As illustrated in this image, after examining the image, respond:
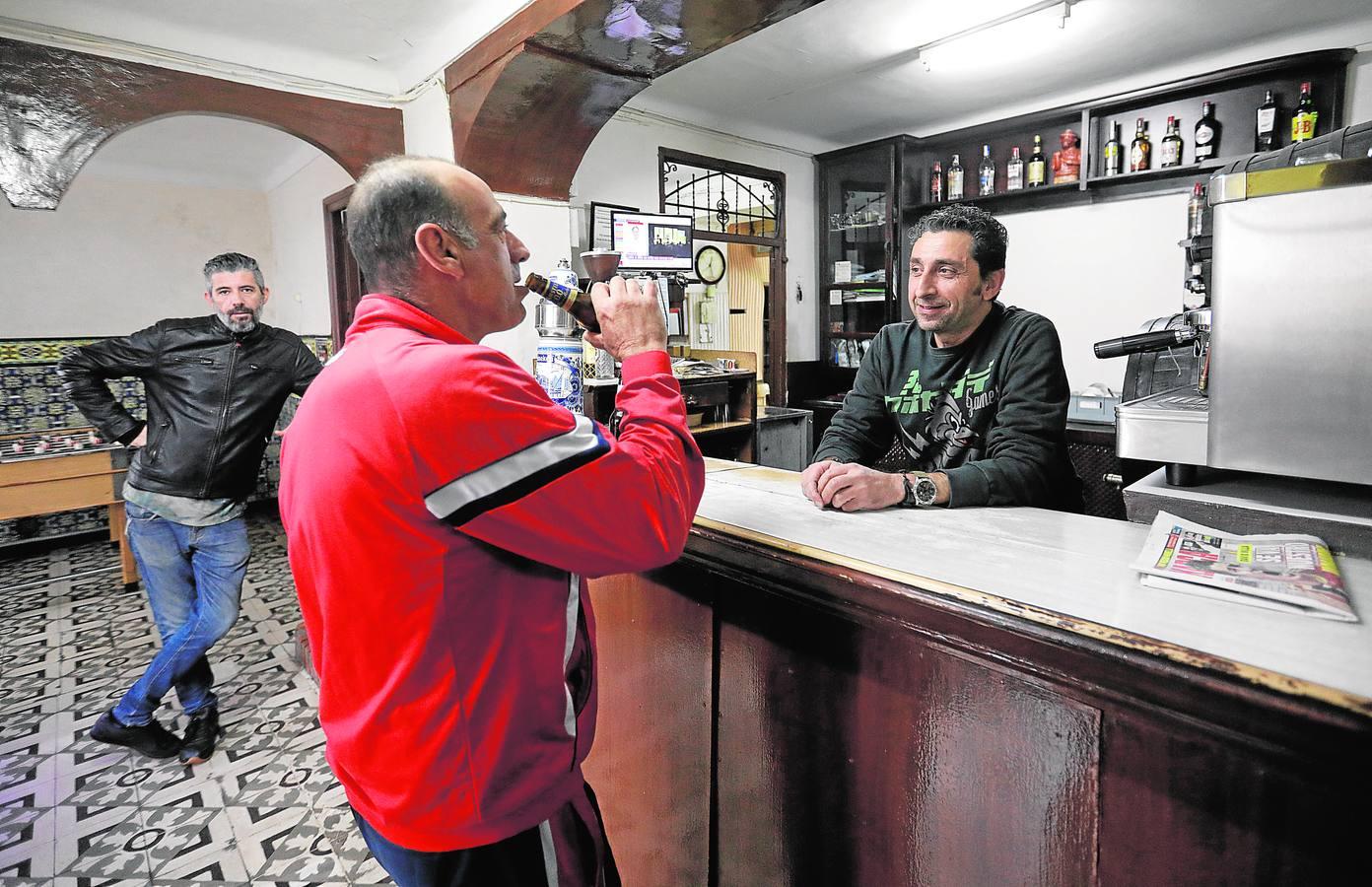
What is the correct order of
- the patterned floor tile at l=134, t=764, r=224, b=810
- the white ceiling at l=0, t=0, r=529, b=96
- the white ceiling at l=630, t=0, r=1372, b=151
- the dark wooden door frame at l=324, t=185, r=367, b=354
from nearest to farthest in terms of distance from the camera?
the patterned floor tile at l=134, t=764, r=224, b=810
the white ceiling at l=0, t=0, r=529, b=96
the white ceiling at l=630, t=0, r=1372, b=151
the dark wooden door frame at l=324, t=185, r=367, b=354

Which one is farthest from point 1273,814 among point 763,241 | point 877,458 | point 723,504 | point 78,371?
point 763,241

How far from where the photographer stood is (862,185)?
17.7ft

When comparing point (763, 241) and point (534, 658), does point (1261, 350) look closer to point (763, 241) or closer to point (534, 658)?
point (534, 658)

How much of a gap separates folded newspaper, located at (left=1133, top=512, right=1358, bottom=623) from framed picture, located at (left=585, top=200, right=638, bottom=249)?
3678 mm

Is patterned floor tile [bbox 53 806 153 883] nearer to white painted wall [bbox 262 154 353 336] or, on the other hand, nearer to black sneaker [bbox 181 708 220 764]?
Result: black sneaker [bbox 181 708 220 764]

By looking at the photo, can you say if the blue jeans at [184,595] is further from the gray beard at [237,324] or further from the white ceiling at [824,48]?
the white ceiling at [824,48]

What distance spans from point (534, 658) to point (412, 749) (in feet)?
0.59

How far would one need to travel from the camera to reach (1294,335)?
112 centimetres

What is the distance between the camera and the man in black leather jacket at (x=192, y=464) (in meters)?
2.52

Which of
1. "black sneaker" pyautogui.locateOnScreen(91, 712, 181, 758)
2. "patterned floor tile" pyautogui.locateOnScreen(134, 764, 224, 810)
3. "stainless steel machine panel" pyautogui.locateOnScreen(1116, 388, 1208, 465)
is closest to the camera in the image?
"stainless steel machine panel" pyautogui.locateOnScreen(1116, 388, 1208, 465)

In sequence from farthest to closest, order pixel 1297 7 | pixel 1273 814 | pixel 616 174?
pixel 616 174
pixel 1297 7
pixel 1273 814

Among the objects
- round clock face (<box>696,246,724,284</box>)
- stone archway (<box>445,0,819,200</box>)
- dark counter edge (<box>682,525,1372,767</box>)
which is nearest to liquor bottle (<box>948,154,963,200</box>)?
round clock face (<box>696,246,724,284</box>)

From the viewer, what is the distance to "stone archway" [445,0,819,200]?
2.31 metres

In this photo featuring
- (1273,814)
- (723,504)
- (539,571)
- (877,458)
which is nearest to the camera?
(1273,814)
